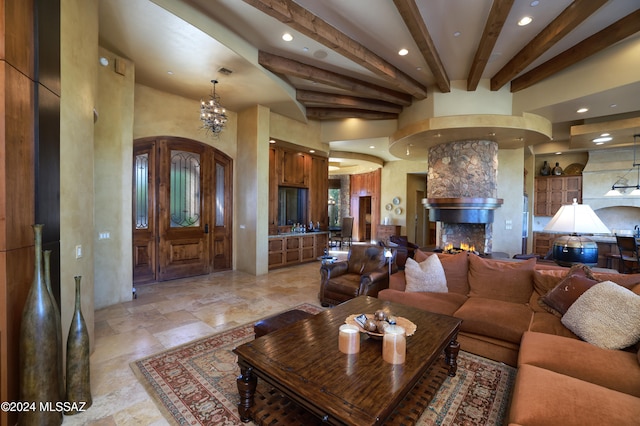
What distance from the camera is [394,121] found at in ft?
22.9

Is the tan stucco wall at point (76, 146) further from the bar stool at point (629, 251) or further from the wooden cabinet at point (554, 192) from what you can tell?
the wooden cabinet at point (554, 192)

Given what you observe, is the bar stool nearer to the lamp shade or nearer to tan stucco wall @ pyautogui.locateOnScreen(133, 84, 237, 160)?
the lamp shade

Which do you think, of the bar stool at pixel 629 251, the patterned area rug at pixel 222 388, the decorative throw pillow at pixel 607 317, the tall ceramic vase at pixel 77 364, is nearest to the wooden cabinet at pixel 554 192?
the bar stool at pixel 629 251

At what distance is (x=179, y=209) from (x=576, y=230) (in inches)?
245

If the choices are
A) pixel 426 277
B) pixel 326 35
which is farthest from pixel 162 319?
pixel 326 35

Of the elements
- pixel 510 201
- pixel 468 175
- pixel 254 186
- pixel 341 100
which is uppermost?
pixel 341 100

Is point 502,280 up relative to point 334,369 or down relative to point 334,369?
up

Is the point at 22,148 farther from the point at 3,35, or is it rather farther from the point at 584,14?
the point at 584,14

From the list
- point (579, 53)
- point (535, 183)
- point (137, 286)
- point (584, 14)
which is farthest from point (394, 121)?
point (137, 286)

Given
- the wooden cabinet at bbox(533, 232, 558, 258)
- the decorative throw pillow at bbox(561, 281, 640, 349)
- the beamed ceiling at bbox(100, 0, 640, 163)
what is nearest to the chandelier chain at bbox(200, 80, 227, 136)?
the beamed ceiling at bbox(100, 0, 640, 163)

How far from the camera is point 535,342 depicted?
215 centimetres

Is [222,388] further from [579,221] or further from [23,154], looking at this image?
[579,221]

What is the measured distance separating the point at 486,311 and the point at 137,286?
5504 mm

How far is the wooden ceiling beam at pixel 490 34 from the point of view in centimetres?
287
